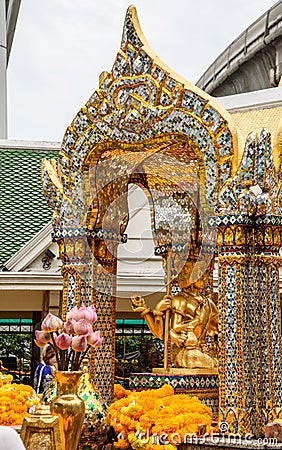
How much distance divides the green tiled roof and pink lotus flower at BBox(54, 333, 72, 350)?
5773mm

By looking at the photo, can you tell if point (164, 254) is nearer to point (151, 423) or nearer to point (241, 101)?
point (241, 101)

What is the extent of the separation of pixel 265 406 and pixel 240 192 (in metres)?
1.45

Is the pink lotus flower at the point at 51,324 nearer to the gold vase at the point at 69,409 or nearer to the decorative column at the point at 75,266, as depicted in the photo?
the gold vase at the point at 69,409

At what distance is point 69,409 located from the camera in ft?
16.4

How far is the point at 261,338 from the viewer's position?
6055 mm

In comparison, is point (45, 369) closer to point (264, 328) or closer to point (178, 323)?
point (178, 323)

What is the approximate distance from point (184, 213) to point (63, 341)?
9.45 feet

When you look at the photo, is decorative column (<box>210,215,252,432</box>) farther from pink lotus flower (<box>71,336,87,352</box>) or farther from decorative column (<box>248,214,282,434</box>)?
pink lotus flower (<box>71,336,87,352</box>)

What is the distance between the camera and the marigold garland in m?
5.73

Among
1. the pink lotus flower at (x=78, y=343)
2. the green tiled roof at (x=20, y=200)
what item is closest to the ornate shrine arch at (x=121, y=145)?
the pink lotus flower at (x=78, y=343)

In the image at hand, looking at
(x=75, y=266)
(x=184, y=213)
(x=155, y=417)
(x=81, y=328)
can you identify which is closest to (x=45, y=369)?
(x=75, y=266)

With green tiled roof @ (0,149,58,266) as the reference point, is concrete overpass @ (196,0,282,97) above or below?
above

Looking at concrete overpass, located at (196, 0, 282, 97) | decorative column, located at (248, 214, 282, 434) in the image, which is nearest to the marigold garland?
decorative column, located at (248, 214, 282, 434)

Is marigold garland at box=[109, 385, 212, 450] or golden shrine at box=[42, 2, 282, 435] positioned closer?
marigold garland at box=[109, 385, 212, 450]
